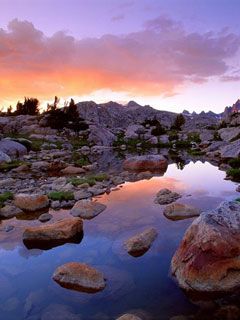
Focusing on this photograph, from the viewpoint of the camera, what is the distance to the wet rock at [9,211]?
1430 cm

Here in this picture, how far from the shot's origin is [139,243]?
10.7 m

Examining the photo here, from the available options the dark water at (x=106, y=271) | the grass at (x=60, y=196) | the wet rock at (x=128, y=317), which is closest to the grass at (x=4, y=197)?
the grass at (x=60, y=196)

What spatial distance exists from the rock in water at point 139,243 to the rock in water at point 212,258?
169 centimetres

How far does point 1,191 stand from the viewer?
18328 mm

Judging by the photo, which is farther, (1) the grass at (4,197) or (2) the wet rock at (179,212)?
(1) the grass at (4,197)

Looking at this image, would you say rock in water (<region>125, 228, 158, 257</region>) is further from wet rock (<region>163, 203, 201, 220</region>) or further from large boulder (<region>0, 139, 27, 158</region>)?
large boulder (<region>0, 139, 27, 158</region>)

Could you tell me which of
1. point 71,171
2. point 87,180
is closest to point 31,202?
point 87,180

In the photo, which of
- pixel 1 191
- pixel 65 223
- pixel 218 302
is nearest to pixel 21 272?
pixel 65 223

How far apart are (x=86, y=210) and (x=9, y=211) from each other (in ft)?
9.92

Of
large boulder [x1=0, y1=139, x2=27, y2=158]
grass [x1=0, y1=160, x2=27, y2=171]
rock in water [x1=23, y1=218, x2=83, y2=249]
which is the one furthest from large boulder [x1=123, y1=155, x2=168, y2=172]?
rock in water [x1=23, y1=218, x2=83, y2=249]

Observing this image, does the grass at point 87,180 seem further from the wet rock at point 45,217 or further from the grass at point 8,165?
the grass at point 8,165

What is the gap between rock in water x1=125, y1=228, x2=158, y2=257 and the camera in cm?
1043

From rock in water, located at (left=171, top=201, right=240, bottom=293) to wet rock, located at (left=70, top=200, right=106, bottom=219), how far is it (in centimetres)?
568

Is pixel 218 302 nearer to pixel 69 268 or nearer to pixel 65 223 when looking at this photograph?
pixel 69 268
